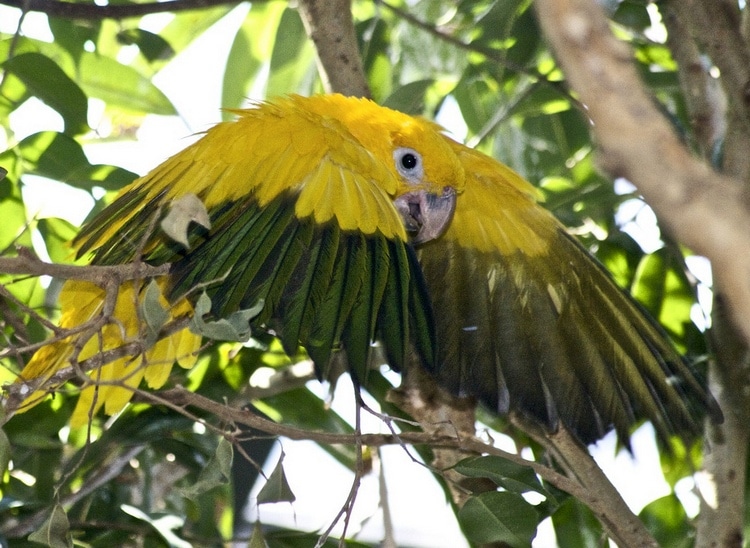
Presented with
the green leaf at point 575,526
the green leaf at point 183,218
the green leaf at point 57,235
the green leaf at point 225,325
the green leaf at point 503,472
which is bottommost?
the green leaf at point 575,526

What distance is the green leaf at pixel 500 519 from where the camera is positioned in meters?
1.48

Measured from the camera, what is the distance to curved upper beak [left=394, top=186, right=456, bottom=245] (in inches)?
85.1

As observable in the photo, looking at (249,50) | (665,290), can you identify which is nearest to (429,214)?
(665,290)

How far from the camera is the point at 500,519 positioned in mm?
1501

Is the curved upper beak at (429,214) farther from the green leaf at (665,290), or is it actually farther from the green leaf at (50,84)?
the green leaf at (50,84)

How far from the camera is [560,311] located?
2.10 metres

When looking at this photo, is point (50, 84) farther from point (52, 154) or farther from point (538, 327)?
point (538, 327)

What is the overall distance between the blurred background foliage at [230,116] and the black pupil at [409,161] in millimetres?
157

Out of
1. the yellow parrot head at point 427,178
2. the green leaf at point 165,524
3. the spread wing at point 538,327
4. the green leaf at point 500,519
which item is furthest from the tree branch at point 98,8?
the green leaf at point 500,519

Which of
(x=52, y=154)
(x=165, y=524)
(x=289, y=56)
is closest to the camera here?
(x=165, y=524)

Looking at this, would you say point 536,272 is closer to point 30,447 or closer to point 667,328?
point 667,328

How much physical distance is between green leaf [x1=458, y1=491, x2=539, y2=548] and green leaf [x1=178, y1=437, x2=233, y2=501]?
0.44 m

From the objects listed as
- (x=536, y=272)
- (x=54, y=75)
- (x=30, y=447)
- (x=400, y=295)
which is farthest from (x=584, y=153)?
(x=30, y=447)

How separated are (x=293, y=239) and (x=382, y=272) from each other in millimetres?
170
